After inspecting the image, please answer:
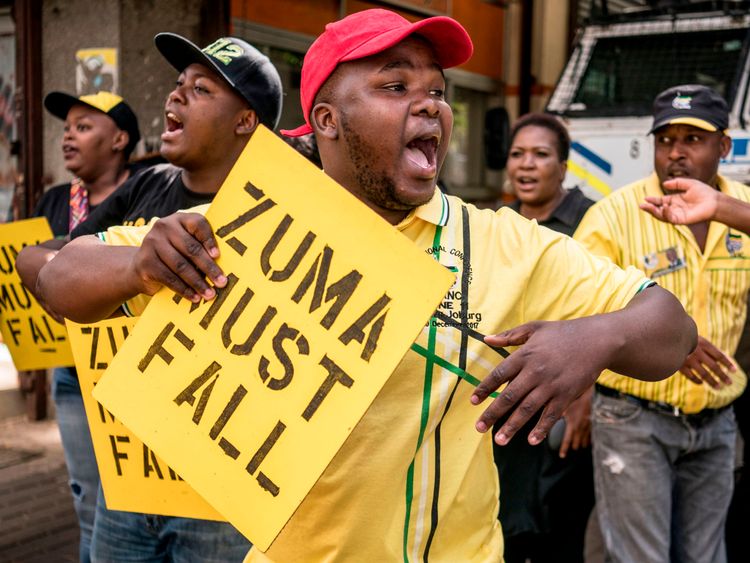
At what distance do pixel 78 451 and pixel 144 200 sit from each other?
108 centimetres

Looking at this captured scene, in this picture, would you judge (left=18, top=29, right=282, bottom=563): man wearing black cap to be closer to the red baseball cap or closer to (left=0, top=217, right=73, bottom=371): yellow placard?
(left=0, top=217, right=73, bottom=371): yellow placard

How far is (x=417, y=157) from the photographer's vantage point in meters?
1.77

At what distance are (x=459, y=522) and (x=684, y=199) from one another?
1386mm

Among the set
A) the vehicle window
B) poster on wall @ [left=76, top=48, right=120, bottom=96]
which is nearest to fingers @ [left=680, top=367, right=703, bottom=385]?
the vehicle window

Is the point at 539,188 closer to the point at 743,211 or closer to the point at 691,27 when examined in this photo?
the point at 743,211

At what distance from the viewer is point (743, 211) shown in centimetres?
276

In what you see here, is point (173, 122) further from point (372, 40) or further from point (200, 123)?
point (372, 40)

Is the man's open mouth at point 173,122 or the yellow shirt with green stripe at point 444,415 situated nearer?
the yellow shirt with green stripe at point 444,415

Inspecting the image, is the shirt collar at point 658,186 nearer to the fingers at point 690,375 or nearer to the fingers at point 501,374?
the fingers at point 690,375

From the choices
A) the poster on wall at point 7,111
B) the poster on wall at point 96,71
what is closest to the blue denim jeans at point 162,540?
the poster on wall at point 96,71

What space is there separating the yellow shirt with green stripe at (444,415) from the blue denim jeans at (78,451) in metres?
1.69

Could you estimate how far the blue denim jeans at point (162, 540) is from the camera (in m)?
2.46

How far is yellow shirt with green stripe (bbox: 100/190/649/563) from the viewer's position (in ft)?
5.66

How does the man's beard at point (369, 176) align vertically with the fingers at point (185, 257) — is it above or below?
above
